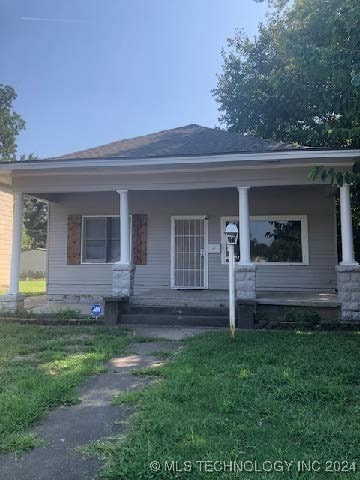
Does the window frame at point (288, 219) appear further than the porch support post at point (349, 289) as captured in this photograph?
Yes

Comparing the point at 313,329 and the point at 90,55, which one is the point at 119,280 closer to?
the point at 313,329

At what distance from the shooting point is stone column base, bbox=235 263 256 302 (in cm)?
795

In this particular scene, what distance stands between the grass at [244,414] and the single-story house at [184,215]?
9.22 ft

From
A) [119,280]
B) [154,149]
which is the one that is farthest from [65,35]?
[119,280]

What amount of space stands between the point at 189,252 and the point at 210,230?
0.79 m

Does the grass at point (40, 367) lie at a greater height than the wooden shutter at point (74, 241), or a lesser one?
lesser

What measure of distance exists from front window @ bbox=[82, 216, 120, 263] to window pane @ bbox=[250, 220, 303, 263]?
358 centimetres

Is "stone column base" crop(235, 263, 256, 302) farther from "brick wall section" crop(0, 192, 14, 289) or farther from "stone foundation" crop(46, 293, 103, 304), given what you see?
"brick wall section" crop(0, 192, 14, 289)

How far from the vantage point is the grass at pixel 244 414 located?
2725 millimetres

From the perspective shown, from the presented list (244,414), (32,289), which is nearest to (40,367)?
(244,414)

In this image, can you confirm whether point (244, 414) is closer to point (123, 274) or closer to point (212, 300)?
point (212, 300)

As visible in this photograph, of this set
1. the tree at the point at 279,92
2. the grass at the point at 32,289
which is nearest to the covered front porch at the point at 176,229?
the tree at the point at 279,92

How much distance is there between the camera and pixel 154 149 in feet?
30.7

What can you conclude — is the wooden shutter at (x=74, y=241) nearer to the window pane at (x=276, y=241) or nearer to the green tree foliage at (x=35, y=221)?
the window pane at (x=276, y=241)
